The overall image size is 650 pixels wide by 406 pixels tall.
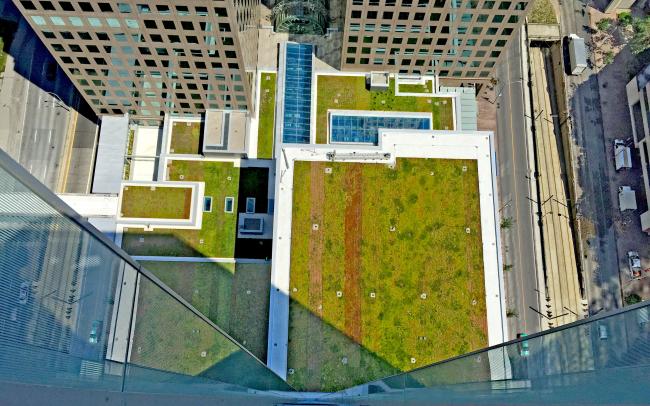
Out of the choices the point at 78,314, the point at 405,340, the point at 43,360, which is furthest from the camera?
the point at 405,340

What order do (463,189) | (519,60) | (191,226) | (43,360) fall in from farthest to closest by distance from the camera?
1. (519,60)
2. (191,226)
3. (463,189)
4. (43,360)

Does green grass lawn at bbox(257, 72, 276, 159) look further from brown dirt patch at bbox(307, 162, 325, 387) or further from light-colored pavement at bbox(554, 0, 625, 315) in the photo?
light-colored pavement at bbox(554, 0, 625, 315)

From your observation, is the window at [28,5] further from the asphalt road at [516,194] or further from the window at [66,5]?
the asphalt road at [516,194]

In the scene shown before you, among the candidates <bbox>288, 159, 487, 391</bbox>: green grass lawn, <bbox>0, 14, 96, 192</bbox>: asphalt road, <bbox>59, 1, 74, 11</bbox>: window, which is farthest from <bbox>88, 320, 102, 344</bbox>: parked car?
<bbox>0, 14, 96, 192</bbox>: asphalt road

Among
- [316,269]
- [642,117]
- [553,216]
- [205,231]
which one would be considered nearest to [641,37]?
[642,117]

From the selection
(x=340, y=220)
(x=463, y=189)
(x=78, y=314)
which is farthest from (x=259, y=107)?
(x=78, y=314)

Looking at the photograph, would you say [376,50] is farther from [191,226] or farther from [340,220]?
[191,226]
